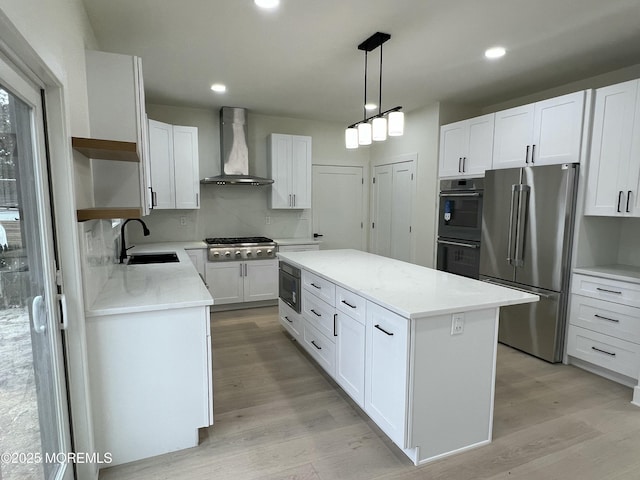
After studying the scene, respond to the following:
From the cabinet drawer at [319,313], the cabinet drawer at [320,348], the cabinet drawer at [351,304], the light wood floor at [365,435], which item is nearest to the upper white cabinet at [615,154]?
the light wood floor at [365,435]

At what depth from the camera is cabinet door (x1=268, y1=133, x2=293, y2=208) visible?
486 centimetres

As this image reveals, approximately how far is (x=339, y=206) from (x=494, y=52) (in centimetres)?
321

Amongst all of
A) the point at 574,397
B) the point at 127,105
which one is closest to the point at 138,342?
the point at 127,105

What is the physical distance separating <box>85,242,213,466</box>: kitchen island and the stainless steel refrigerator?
9.35ft

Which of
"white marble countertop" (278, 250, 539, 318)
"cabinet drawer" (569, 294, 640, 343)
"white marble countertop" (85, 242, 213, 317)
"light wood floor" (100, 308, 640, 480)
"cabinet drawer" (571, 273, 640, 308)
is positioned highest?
"white marble countertop" (278, 250, 539, 318)

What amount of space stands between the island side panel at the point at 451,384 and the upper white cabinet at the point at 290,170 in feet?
11.5

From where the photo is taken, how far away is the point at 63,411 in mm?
1601

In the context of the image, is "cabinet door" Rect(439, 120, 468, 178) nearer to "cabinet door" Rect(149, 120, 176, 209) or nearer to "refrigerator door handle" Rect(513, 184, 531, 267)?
"refrigerator door handle" Rect(513, 184, 531, 267)

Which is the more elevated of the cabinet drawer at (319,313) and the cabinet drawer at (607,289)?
Answer: the cabinet drawer at (607,289)

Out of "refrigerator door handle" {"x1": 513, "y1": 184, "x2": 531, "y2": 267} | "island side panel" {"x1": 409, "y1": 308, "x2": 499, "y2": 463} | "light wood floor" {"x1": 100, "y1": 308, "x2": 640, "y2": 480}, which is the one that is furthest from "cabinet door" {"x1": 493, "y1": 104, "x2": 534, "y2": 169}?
"island side panel" {"x1": 409, "y1": 308, "x2": 499, "y2": 463}

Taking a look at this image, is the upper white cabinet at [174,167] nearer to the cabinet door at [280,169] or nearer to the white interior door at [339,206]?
the cabinet door at [280,169]

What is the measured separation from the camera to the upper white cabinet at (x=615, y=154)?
2666mm

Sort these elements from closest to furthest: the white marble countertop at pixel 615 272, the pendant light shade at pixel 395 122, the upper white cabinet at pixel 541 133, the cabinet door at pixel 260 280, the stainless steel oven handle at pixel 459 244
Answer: the pendant light shade at pixel 395 122
the white marble countertop at pixel 615 272
the upper white cabinet at pixel 541 133
the stainless steel oven handle at pixel 459 244
the cabinet door at pixel 260 280

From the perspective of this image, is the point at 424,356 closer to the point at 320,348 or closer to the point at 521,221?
the point at 320,348
